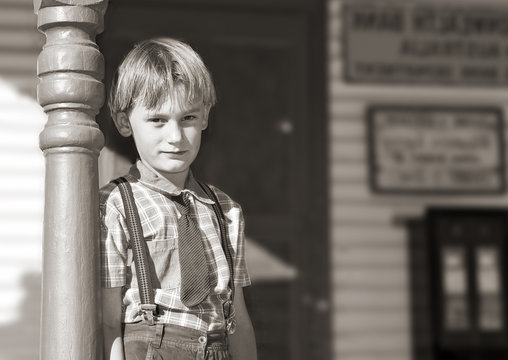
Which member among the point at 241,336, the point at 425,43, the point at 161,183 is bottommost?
the point at 241,336

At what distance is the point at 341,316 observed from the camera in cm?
639

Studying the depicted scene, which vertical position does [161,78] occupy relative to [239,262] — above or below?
above

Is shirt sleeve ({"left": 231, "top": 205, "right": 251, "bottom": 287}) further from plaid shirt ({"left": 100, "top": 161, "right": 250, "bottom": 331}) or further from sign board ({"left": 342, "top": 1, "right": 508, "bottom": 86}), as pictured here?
sign board ({"left": 342, "top": 1, "right": 508, "bottom": 86})

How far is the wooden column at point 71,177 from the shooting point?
2.30 m

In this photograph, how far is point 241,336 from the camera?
102 inches

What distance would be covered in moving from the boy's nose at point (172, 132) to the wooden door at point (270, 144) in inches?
147

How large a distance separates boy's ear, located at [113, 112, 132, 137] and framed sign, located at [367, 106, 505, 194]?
411 centimetres

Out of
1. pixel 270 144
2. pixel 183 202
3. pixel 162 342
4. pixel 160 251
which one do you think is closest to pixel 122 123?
pixel 183 202

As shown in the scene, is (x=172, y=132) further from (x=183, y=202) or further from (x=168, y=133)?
(x=183, y=202)

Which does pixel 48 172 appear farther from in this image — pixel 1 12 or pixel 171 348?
pixel 1 12

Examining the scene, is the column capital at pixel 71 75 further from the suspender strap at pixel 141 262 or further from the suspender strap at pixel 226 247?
the suspender strap at pixel 226 247

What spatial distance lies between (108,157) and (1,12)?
365cm

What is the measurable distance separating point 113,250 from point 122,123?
38 cm

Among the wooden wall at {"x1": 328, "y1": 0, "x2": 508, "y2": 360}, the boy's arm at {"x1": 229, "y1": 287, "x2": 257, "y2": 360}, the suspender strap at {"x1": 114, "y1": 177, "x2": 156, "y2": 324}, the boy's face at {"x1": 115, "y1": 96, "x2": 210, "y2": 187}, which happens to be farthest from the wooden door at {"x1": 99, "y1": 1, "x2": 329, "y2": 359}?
the suspender strap at {"x1": 114, "y1": 177, "x2": 156, "y2": 324}
